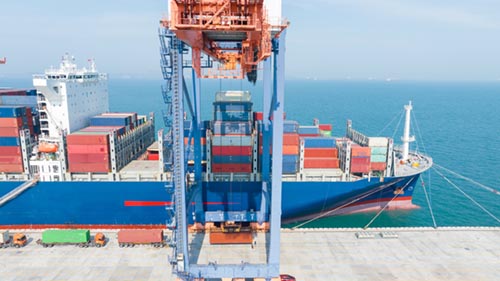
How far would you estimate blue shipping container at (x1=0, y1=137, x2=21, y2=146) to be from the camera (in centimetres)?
2819

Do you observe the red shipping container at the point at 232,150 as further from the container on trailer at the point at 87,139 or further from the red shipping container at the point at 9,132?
the red shipping container at the point at 9,132

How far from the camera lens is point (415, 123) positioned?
7675 centimetres

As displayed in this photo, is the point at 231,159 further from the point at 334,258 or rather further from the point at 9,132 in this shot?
the point at 9,132

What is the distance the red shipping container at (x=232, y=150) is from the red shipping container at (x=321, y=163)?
641cm

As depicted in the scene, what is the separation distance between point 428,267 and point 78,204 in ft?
89.8

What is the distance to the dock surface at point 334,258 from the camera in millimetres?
18578

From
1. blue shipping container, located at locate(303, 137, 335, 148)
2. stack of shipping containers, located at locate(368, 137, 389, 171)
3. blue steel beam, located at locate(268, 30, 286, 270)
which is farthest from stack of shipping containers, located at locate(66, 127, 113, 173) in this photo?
stack of shipping containers, located at locate(368, 137, 389, 171)

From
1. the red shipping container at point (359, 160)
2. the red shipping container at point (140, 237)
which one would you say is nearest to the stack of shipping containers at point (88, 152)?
the red shipping container at point (140, 237)

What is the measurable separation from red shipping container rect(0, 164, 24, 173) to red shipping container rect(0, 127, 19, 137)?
2769 mm

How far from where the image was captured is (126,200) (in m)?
27.5

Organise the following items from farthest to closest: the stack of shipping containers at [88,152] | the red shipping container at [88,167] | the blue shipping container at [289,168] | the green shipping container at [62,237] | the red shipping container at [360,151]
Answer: the red shipping container at [360,151]
the blue shipping container at [289,168]
the red shipping container at [88,167]
the stack of shipping containers at [88,152]
the green shipping container at [62,237]

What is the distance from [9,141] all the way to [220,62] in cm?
2240

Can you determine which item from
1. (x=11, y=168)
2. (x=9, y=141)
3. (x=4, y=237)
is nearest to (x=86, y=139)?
(x=9, y=141)

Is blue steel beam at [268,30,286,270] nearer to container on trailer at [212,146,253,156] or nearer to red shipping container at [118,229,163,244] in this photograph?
red shipping container at [118,229,163,244]
